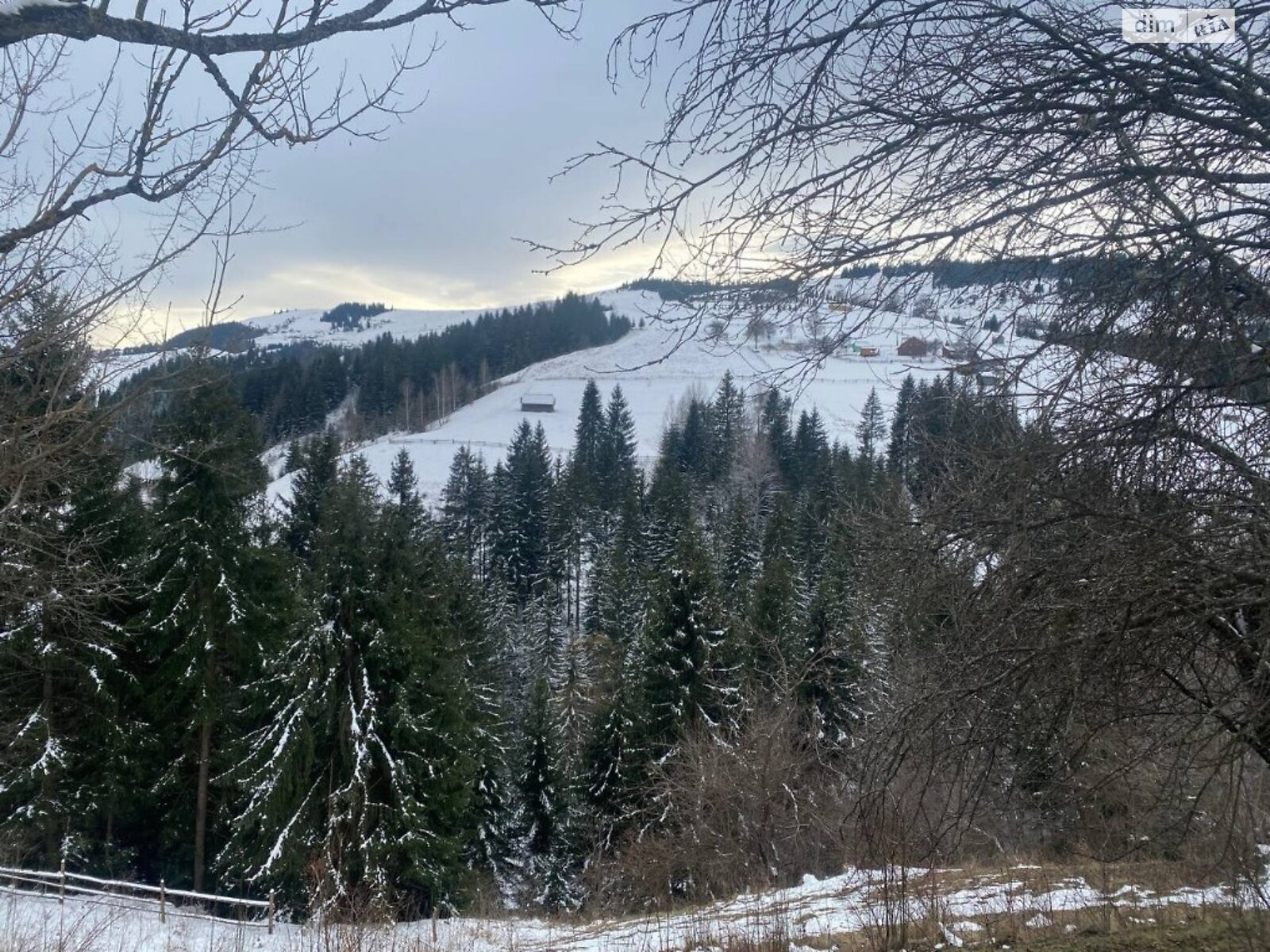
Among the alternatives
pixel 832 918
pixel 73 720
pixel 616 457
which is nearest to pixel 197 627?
pixel 73 720

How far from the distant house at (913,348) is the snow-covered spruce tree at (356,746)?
14034mm

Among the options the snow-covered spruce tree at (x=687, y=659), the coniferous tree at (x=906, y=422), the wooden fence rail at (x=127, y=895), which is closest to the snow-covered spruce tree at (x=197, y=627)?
the wooden fence rail at (x=127, y=895)

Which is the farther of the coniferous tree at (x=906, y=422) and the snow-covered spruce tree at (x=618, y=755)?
the snow-covered spruce tree at (x=618, y=755)

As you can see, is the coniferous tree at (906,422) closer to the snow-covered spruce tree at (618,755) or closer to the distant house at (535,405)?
the snow-covered spruce tree at (618,755)

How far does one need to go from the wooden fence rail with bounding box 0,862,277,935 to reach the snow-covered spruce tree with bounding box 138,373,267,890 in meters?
2.10

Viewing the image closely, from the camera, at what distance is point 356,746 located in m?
15.2

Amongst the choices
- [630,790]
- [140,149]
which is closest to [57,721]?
[630,790]

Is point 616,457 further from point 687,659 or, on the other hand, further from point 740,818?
point 740,818

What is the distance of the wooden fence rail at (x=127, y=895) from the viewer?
9.81 meters

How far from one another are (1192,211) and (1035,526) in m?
1.30

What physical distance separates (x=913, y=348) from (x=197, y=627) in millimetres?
17157

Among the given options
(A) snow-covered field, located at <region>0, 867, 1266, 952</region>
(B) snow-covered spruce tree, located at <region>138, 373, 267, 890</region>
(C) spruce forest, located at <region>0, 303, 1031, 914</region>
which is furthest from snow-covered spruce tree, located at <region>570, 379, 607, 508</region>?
(A) snow-covered field, located at <region>0, 867, 1266, 952</region>

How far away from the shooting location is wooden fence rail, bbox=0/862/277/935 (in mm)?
9806

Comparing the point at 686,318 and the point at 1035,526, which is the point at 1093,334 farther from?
the point at 686,318
